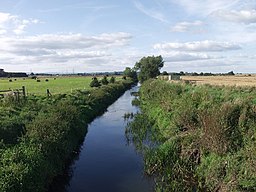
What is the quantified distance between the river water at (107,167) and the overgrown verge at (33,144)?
1137 mm

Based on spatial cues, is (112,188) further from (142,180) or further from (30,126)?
(30,126)

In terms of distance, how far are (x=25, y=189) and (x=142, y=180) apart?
329 inches

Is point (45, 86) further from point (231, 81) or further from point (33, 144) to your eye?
point (33, 144)

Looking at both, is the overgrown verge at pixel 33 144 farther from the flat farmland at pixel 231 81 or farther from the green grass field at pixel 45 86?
the green grass field at pixel 45 86

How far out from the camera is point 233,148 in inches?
A: 723

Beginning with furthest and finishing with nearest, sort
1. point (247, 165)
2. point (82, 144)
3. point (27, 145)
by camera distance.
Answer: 1. point (82, 144)
2. point (27, 145)
3. point (247, 165)

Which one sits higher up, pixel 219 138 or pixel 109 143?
pixel 219 138

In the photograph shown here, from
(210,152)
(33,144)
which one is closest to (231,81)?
(210,152)

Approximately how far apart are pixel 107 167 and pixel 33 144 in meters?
6.54

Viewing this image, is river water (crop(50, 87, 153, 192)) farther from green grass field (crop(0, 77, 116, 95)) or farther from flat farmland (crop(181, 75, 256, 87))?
green grass field (crop(0, 77, 116, 95))

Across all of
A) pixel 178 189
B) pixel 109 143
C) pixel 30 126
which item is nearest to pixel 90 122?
pixel 109 143

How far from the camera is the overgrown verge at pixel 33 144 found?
614 inches

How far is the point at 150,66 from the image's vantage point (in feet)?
427

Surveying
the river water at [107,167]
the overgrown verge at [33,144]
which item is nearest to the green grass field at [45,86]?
the overgrown verge at [33,144]
